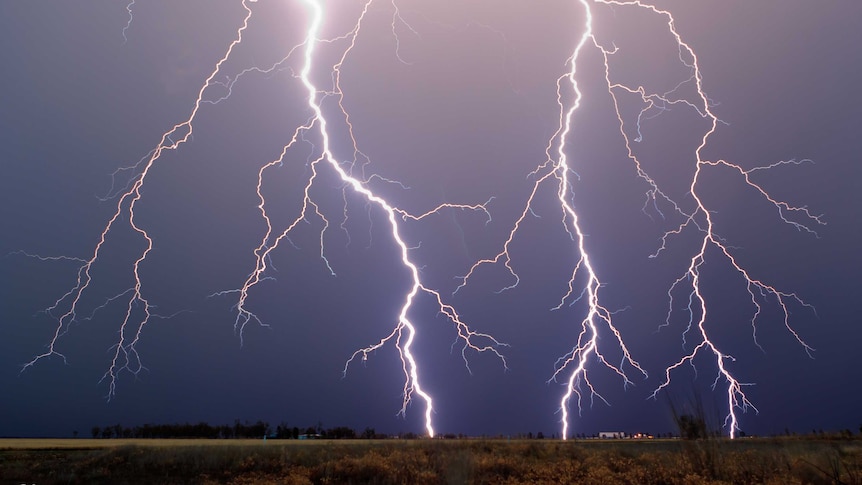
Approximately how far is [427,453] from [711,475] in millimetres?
8160

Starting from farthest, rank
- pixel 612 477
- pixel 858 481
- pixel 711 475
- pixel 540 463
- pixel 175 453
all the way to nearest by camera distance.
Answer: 1. pixel 175 453
2. pixel 540 463
3. pixel 612 477
4. pixel 711 475
5. pixel 858 481

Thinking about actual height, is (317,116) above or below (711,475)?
above

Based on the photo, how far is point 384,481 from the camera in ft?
36.0

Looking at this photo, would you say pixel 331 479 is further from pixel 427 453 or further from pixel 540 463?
pixel 540 463

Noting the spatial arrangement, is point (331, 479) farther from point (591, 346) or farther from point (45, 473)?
point (591, 346)

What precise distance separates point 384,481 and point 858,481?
806 centimetres

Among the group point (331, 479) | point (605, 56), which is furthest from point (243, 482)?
point (605, 56)

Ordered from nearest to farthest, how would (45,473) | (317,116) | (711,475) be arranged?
(711,475) → (45,473) → (317,116)

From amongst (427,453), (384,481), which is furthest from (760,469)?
(427,453)

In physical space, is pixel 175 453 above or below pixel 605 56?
below

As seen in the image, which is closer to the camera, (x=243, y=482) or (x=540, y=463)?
(x=243, y=482)

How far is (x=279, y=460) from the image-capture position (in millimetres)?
14078

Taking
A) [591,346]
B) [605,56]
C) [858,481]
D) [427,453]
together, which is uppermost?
[605,56]

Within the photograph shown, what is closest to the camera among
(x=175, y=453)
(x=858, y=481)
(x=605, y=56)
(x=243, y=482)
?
(x=858, y=481)
